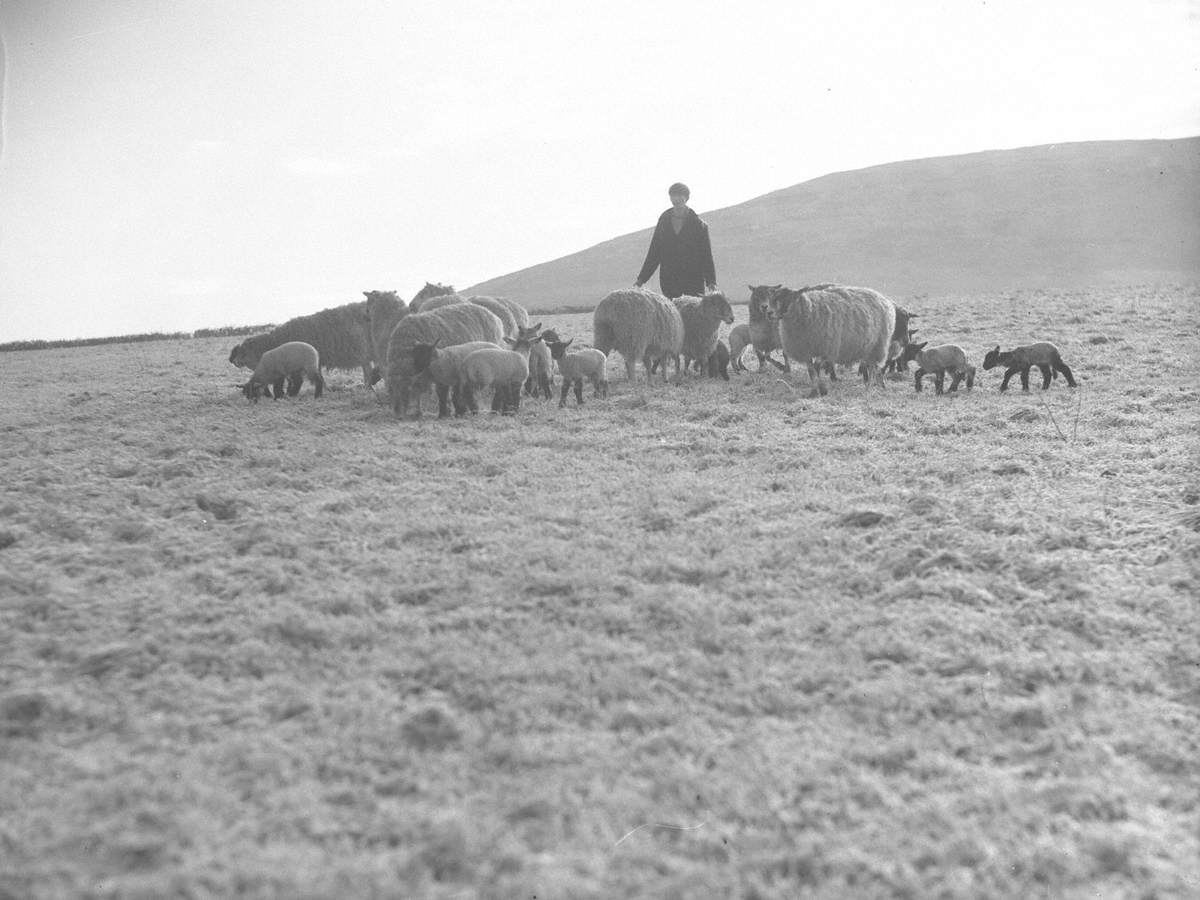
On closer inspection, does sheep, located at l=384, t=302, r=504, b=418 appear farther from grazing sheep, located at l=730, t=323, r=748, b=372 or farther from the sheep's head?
grazing sheep, located at l=730, t=323, r=748, b=372

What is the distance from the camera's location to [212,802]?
3049 mm

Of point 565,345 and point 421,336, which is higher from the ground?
point 421,336

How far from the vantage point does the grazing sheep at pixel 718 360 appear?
13695mm

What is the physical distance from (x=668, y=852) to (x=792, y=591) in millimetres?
2262

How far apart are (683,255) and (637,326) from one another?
3576 mm

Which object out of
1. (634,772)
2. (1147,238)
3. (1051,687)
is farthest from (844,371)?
(1147,238)

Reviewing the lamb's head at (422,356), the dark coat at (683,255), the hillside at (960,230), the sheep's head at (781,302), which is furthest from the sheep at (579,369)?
the hillside at (960,230)

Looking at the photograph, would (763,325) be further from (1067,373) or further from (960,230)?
(960,230)

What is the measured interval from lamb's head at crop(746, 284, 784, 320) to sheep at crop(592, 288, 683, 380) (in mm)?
1000

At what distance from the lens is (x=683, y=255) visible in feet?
52.2

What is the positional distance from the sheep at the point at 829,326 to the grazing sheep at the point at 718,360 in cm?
111

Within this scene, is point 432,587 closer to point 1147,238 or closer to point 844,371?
point 844,371

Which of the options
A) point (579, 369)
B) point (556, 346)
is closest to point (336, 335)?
point (556, 346)

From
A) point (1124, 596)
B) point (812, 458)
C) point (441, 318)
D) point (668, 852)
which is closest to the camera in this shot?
point (668, 852)
